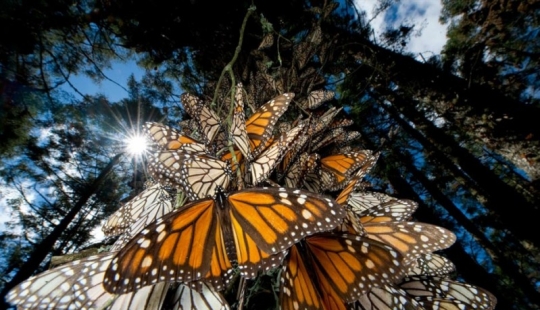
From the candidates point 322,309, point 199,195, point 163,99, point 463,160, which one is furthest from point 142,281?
point 463,160

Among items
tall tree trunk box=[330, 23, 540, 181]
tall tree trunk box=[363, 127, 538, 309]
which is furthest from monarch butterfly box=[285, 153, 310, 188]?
tall tree trunk box=[363, 127, 538, 309]

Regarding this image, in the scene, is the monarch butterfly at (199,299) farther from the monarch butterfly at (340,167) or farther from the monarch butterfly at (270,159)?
the monarch butterfly at (340,167)

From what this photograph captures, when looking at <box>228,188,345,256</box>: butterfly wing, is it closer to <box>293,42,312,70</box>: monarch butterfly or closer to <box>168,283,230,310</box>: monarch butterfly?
<box>168,283,230,310</box>: monarch butterfly

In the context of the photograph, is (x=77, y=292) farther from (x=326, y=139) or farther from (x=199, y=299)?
(x=326, y=139)

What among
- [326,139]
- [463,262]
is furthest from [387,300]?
[463,262]

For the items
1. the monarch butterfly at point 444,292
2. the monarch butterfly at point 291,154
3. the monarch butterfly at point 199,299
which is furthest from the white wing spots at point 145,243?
the monarch butterfly at point 444,292

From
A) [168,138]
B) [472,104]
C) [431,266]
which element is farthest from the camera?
[472,104]
